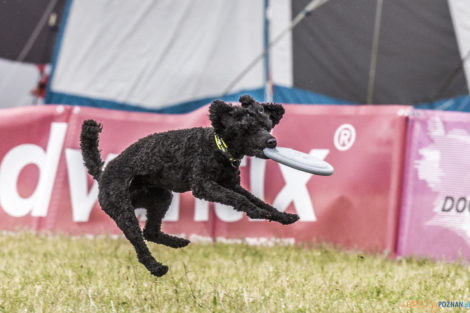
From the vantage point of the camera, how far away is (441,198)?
16.2 ft

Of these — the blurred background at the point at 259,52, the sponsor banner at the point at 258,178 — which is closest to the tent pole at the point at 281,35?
the blurred background at the point at 259,52

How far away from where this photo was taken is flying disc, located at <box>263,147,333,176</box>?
6.03ft

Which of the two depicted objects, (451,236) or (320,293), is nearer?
(320,293)

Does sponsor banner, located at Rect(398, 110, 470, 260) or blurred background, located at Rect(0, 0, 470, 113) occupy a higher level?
blurred background, located at Rect(0, 0, 470, 113)

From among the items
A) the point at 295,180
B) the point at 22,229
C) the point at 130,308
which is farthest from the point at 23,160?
the point at 130,308

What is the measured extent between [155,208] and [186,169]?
10.7 inches

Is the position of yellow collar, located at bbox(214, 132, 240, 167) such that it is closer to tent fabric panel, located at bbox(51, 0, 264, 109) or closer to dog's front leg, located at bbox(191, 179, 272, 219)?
dog's front leg, located at bbox(191, 179, 272, 219)

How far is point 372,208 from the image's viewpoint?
512 centimetres

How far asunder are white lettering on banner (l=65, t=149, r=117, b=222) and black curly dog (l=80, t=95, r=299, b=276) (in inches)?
129

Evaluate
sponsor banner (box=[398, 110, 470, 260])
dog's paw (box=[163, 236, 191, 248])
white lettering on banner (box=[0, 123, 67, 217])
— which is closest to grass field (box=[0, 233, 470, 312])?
sponsor banner (box=[398, 110, 470, 260])

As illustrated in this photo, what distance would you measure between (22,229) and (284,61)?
410 cm

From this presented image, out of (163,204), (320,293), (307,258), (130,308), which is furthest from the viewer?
(307,258)

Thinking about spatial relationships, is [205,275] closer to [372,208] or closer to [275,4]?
[372,208]

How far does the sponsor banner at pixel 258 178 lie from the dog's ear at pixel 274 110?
109 inches
